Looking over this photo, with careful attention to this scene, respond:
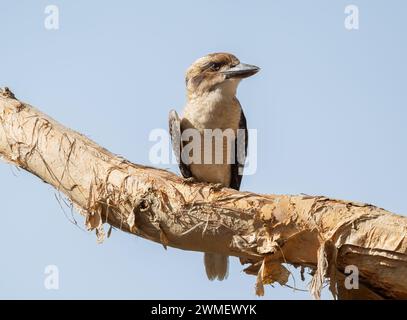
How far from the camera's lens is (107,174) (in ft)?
19.6

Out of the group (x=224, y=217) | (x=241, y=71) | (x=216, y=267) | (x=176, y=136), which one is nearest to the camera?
(x=224, y=217)

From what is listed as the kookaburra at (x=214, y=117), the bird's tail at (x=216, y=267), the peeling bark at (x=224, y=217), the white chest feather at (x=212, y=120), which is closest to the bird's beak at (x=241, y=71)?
the kookaburra at (x=214, y=117)

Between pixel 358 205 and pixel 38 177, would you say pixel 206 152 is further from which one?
pixel 358 205

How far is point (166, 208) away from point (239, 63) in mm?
2161

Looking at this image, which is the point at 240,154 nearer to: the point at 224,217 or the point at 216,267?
the point at 216,267

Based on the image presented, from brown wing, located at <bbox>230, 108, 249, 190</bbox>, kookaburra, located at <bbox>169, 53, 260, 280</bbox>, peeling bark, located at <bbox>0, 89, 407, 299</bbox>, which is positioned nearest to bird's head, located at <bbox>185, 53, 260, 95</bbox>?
kookaburra, located at <bbox>169, 53, 260, 280</bbox>

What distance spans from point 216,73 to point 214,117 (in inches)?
17.8

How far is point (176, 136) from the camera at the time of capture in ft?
23.9

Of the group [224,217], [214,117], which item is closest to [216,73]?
[214,117]

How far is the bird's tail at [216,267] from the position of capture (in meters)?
7.11
